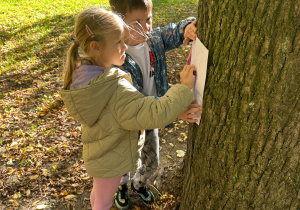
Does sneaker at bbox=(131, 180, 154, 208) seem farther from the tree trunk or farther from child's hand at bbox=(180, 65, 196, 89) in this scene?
child's hand at bbox=(180, 65, 196, 89)

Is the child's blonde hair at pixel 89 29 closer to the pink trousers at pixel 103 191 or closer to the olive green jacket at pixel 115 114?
the olive green jacket at pixel 115 114

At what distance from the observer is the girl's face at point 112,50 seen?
1646 mm

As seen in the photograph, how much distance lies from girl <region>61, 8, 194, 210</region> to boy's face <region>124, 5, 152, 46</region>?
203mm

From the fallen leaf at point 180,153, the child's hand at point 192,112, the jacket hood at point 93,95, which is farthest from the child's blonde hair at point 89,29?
the fallen leaf at point 180,153

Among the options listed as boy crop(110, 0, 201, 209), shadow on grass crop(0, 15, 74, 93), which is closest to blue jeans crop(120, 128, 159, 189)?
boy crop(110, 0, 201, 209)

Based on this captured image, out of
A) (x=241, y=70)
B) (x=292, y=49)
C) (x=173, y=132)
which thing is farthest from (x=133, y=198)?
Result: (x=292, y=49)

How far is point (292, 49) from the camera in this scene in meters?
1.08

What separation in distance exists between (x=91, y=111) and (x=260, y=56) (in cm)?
104

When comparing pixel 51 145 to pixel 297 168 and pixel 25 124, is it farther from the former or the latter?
pixel 297 168

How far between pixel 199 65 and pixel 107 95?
Answer: 0.59 meters

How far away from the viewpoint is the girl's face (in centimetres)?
165

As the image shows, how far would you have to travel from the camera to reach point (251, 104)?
127 cm

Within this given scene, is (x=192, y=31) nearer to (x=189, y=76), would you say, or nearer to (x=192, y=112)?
(x=189, y=76)

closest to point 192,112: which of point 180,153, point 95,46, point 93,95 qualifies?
point 93,95
